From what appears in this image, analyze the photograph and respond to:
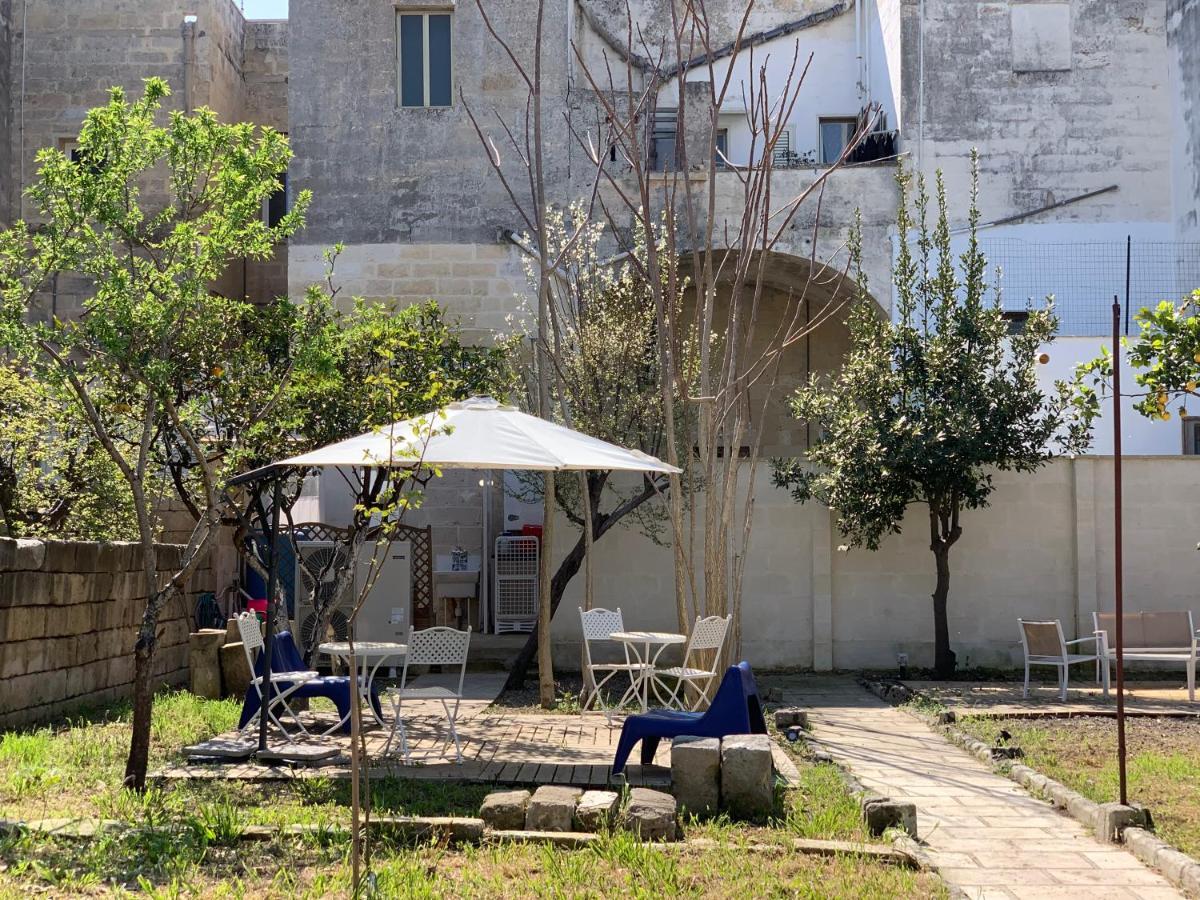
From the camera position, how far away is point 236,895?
17.9 ft

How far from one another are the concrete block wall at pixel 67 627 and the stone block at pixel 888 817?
6384mm

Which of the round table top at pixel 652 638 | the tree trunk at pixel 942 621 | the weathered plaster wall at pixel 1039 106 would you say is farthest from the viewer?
the weathered plaster wall at pixel 1039 106

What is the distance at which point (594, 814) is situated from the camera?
21.7 ft

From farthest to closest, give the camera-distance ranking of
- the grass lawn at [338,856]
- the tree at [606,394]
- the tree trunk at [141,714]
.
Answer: the tree at [606,394], the tree trunk at [141,714], the grass lawn at [338,856]

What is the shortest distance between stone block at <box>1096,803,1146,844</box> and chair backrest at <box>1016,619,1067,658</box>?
545 centimetres

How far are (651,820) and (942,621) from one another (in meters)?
8.82

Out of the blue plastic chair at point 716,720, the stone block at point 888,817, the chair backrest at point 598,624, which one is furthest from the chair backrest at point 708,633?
the stone block at point 888,817

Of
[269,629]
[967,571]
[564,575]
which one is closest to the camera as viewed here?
[269,629]

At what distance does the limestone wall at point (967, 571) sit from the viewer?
1503cm

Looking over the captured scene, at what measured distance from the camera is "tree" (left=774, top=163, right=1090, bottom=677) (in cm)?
1394

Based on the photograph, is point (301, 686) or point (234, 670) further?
point (234, 670)

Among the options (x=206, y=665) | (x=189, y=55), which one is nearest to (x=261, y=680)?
(x=206, y=665)

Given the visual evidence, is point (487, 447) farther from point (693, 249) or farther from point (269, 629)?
point (693, 249)

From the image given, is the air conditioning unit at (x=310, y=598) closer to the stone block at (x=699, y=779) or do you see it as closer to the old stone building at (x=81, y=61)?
the old stone building at (x=81, y=61)
